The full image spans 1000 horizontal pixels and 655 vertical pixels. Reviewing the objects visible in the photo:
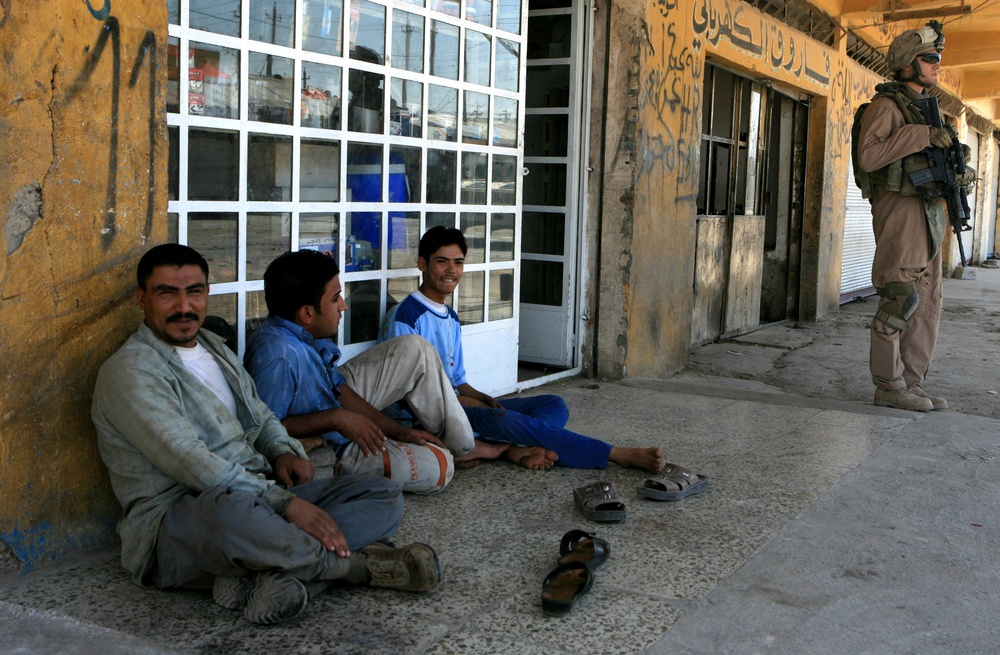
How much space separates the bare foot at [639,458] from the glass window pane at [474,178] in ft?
5.37

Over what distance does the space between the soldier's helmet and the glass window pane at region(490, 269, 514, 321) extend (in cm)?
251

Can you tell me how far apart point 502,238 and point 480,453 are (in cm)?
165

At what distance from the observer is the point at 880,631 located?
2557 mm

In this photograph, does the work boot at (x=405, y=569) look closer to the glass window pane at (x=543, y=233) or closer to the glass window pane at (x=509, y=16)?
the glass window pane at (x=509, y=16)

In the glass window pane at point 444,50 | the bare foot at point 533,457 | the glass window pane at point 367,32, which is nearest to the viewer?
the bare foot at point 533,457

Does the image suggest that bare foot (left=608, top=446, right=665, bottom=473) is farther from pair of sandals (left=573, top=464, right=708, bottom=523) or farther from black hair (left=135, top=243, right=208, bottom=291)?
black hair (left=135, top=243, right=208, bottom=291)

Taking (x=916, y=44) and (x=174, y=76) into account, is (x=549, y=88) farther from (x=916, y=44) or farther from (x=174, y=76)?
(x=174, y=76)

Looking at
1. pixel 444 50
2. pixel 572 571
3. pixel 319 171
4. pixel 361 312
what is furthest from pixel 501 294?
pixel 572 571

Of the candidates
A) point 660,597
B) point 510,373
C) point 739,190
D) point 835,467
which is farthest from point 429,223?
point 739,190

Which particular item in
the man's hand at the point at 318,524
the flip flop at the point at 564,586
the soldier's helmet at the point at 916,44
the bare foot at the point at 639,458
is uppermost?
the soldier's helmet at the point at 916,44

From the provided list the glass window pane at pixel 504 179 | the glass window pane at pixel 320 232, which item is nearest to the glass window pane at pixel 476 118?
the glass window pane at pixel 504 179

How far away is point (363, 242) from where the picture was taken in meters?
4.25

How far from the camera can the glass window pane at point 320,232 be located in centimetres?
392

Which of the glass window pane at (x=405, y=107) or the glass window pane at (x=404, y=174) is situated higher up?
the glass window pane at (x=405, y=107)
